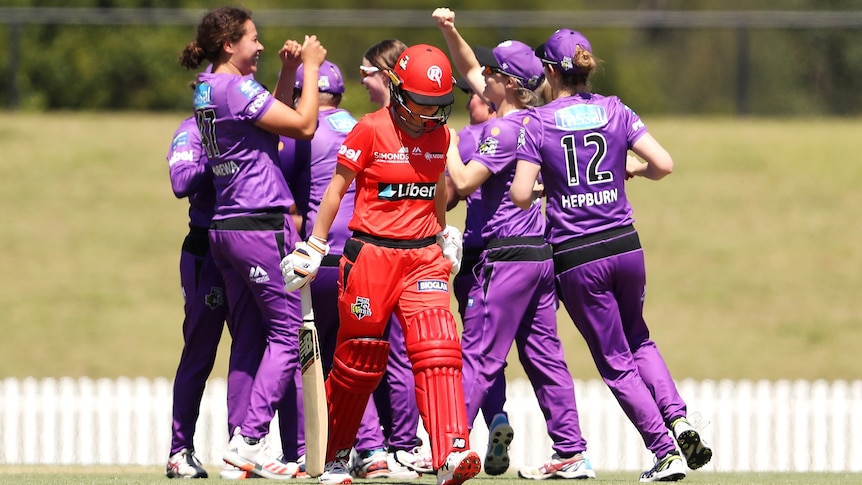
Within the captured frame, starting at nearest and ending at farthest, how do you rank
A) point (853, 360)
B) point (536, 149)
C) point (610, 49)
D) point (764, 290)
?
point (536, 149) → point (853, 360) → point (764, 290) → point (610, 49)

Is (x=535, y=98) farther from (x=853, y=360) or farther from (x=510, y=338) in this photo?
(x=853, y=360)

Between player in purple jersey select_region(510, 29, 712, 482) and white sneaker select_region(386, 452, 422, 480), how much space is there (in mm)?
1355

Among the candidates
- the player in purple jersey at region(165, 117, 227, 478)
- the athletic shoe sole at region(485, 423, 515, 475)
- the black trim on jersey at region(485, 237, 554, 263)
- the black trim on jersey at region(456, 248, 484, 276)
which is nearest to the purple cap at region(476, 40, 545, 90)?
the black trim on jersey at region(485, 237, 554, 263)

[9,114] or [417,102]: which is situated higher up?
[9,114]

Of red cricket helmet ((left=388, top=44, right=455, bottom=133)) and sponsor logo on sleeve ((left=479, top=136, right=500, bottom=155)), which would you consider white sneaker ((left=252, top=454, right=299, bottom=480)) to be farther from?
red cricket helmet ((left=388, top=44, right=455, bottom=133))

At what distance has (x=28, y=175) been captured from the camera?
2070 cm

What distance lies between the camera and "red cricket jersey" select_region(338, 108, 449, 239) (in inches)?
244

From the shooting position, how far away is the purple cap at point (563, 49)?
274 inches

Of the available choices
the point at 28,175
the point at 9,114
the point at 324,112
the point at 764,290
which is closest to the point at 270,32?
the point at 9,114

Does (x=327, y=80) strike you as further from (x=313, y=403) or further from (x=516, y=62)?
(x=313, y=403)

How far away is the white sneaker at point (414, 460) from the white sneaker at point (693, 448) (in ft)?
5.33

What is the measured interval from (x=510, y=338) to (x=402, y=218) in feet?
4.54

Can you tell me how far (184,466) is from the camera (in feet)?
24.6

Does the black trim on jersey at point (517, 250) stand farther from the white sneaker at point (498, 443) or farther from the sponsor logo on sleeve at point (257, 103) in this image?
the sponsor logo on sleeve at point (257, 103)
